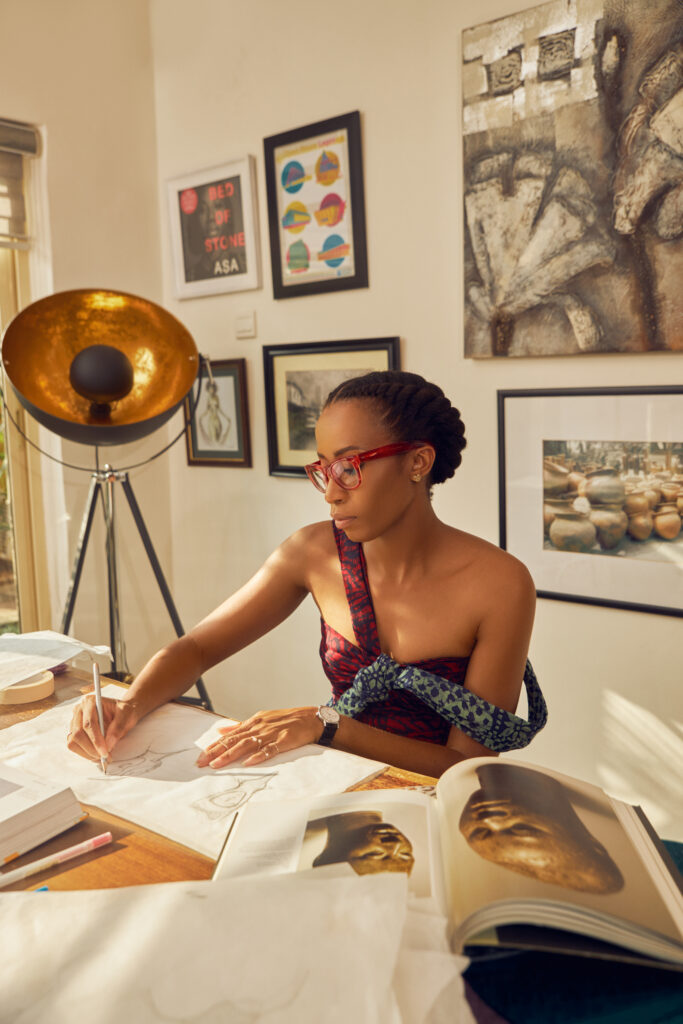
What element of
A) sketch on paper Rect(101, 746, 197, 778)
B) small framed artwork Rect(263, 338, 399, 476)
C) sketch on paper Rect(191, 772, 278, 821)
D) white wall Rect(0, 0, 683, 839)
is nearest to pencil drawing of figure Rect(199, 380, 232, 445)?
white wall Rect(0, 0, 683, 839)

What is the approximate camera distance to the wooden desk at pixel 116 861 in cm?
89

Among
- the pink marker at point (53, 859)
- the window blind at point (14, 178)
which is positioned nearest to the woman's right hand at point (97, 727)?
the pink marker at point (53, 859)

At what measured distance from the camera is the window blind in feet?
8.89

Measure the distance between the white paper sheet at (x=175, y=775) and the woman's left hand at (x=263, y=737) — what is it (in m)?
0.01

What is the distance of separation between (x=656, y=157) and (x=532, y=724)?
134 centimetres

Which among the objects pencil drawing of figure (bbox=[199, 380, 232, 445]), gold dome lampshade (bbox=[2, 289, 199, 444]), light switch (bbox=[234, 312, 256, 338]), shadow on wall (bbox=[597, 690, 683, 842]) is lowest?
shadow on wall (bbox=[597, 690, 683, 842])

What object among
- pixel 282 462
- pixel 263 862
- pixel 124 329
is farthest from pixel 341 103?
pixel 263 862

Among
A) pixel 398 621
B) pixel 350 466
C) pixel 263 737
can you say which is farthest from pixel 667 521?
pixel 263 737

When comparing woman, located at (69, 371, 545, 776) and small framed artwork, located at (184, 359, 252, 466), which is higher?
small framed artwork, located at (184, 359, 252, 466)

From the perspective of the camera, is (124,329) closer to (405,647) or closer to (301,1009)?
(405,647)

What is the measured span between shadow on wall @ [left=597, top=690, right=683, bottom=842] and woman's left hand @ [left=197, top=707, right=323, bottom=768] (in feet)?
3.84

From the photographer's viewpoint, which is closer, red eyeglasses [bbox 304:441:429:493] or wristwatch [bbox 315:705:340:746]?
wristwatch [bbox 315:705:340:746]

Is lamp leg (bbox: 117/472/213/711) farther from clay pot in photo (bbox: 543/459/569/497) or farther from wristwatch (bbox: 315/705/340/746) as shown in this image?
wristwatch (bbox: 315/705/340/746)

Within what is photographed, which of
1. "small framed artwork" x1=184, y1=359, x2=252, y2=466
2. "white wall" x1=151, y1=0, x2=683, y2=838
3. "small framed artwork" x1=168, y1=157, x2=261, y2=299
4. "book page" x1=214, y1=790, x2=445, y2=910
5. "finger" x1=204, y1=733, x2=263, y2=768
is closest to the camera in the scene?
"book page" x1=214, y1=790, x2=445, y2=910
